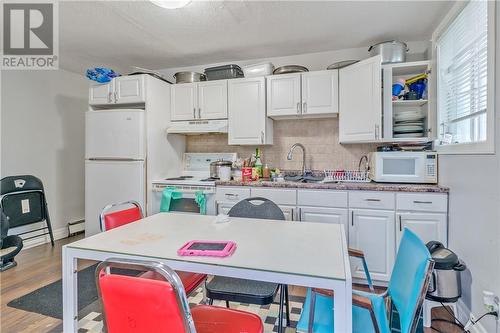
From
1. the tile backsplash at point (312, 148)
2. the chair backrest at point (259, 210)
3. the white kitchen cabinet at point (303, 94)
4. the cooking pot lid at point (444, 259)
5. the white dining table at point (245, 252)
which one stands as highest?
the white kitchen cabinet at point (303, 94)

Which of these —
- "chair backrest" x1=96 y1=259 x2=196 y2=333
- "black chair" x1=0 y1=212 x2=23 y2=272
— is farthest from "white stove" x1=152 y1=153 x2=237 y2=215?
"chair backrest" x1=96 y1=259 x2=196 y2=333

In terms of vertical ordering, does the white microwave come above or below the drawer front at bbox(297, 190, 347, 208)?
above

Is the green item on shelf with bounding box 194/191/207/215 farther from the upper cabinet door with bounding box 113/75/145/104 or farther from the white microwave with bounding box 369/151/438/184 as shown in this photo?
the white microwave with bounding box 369/151/438/184

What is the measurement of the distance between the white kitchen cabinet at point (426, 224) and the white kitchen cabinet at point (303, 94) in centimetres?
125

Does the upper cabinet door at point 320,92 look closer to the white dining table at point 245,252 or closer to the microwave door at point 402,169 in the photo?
the microwave door at point 402,169

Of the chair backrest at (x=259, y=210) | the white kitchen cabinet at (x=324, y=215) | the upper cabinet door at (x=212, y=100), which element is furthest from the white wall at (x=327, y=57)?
the chair backrest at (x=259, y=210)

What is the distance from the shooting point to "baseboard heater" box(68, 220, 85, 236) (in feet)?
13.3

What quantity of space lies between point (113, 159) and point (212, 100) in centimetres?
138

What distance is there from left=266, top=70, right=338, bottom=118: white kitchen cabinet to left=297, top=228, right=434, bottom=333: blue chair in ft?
6.25

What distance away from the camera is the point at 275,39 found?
2953 mm

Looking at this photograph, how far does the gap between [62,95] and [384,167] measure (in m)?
4.28

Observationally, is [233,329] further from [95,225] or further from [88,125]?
[88,125]

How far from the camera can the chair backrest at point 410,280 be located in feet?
3.24

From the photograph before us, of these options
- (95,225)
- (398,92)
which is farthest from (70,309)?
(398,92)
